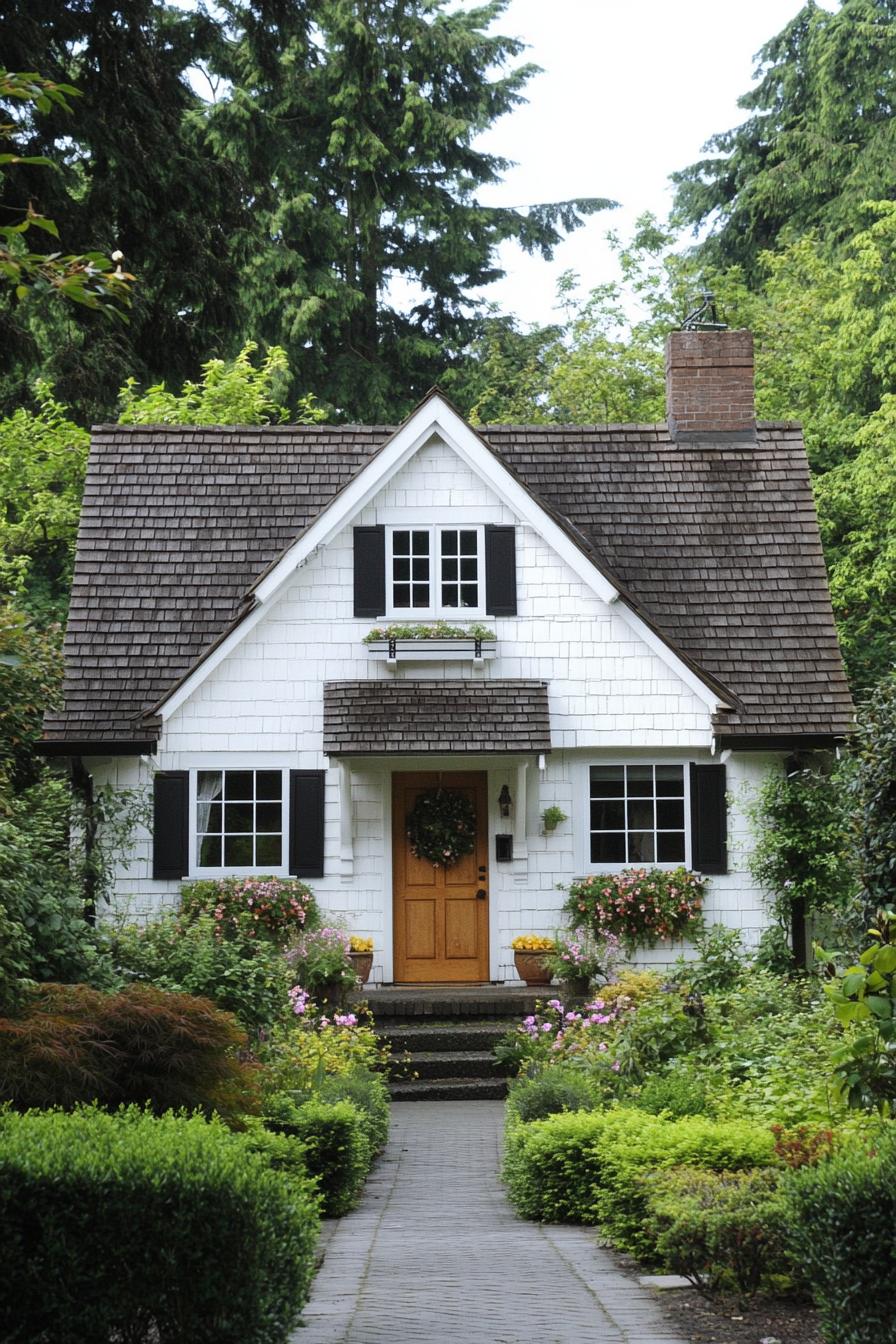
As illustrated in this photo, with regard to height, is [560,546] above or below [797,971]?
above

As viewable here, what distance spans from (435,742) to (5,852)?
26.6ft

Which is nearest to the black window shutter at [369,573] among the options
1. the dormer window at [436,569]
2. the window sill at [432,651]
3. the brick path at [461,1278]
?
the dormer window at [436,569]

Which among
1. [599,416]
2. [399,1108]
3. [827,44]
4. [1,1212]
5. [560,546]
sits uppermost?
[827,44]

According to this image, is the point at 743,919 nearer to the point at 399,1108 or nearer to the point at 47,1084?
the point at 399,1108

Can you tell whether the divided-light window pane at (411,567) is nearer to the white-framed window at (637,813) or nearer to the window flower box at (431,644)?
the window flower box at (431,644)

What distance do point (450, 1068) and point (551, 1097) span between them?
4.88 meters

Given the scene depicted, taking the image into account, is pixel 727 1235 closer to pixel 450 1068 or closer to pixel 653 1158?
pixel 653 1158

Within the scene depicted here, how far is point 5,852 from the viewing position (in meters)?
9.68

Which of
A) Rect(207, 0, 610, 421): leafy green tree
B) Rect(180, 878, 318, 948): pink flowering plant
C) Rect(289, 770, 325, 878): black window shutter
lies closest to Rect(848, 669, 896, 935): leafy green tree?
Rect(180, 878, 318, 948): pink flowering plant

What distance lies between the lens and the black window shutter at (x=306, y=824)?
59.2 feet

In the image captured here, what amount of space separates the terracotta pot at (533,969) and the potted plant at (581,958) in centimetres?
13

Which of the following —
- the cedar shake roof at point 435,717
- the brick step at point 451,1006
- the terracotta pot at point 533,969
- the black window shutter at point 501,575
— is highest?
the black window shutter at point 501,575

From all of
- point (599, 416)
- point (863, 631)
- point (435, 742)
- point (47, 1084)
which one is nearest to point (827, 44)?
point (599, 416)

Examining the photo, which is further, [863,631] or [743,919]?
[863,631]
